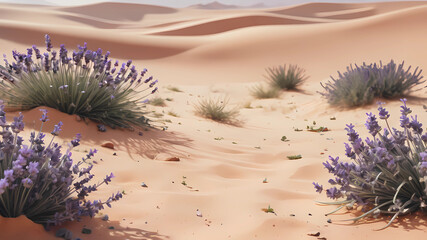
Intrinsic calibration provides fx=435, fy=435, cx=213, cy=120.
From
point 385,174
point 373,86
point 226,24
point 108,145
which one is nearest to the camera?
point 385,174

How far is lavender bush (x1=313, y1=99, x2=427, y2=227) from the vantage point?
2.57 m

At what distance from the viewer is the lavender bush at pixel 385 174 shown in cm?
257

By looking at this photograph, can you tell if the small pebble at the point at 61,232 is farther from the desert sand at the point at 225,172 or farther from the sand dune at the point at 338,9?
the sand dune at the point at 338,9

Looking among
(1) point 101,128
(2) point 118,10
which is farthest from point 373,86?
(2) point 118,10

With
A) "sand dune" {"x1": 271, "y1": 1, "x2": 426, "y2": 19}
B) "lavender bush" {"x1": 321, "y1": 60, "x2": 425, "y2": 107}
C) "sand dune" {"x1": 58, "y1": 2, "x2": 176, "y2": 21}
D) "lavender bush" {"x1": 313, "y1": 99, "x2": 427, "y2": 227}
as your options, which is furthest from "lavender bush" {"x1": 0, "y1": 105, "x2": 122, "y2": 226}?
"sand dune" {"x1": 58, "y1": 2, "x2": 176, "y2": 21}

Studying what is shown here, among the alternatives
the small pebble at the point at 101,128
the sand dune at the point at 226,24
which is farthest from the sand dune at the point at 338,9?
the small pebble at the point at 101,128

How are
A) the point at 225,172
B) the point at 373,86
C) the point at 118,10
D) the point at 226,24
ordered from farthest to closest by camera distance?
the point at 118,10 → the point at 226,24 → the point at 373,86 → the point at 225,172

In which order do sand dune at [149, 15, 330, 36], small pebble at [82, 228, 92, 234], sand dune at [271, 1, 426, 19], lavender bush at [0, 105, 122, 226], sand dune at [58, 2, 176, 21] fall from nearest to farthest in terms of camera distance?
lavender bush at [0, 105, 122, 226] → small pebble at [82, 228, 92, 234] → sand dune at [149, 15, 330, 36] → sand dune at [271, 1, 426, 19] → sand dune at [58, 2, 176, 21]

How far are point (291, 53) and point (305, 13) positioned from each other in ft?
158

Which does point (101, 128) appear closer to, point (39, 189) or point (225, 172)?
point (225, 172)

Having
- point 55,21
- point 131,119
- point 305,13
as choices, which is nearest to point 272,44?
point 131,119

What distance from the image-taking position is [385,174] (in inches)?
106

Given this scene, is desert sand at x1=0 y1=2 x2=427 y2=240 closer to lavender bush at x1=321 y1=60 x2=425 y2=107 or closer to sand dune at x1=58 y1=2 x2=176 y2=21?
lavender bush at x1=321 y1=60 x2=425 y2=107

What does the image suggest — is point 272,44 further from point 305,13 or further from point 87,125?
point 305,13
